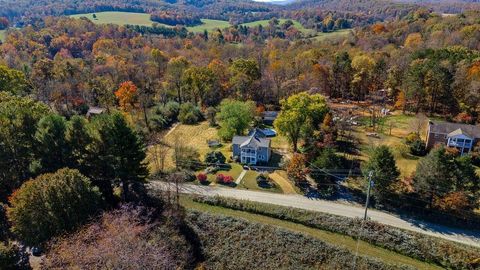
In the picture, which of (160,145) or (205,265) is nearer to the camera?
(205,265)

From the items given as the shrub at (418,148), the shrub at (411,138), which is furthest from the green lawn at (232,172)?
the shrub at (411,138)

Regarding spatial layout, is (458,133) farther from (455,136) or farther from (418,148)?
(418,148)

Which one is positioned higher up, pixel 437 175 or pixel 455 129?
pixel 455 129

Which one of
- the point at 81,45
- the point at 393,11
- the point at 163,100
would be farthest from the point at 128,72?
the point at 393,11

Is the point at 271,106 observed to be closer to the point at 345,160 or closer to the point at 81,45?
the point at 345,160

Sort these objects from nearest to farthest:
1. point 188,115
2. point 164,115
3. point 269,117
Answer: point 269,117
point 188,115
point 164,115

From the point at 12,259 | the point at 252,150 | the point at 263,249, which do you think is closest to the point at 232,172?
the point at 252,150

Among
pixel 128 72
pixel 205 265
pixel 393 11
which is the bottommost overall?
pixel 205 265

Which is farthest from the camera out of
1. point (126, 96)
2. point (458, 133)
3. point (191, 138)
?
point (126, 96)
